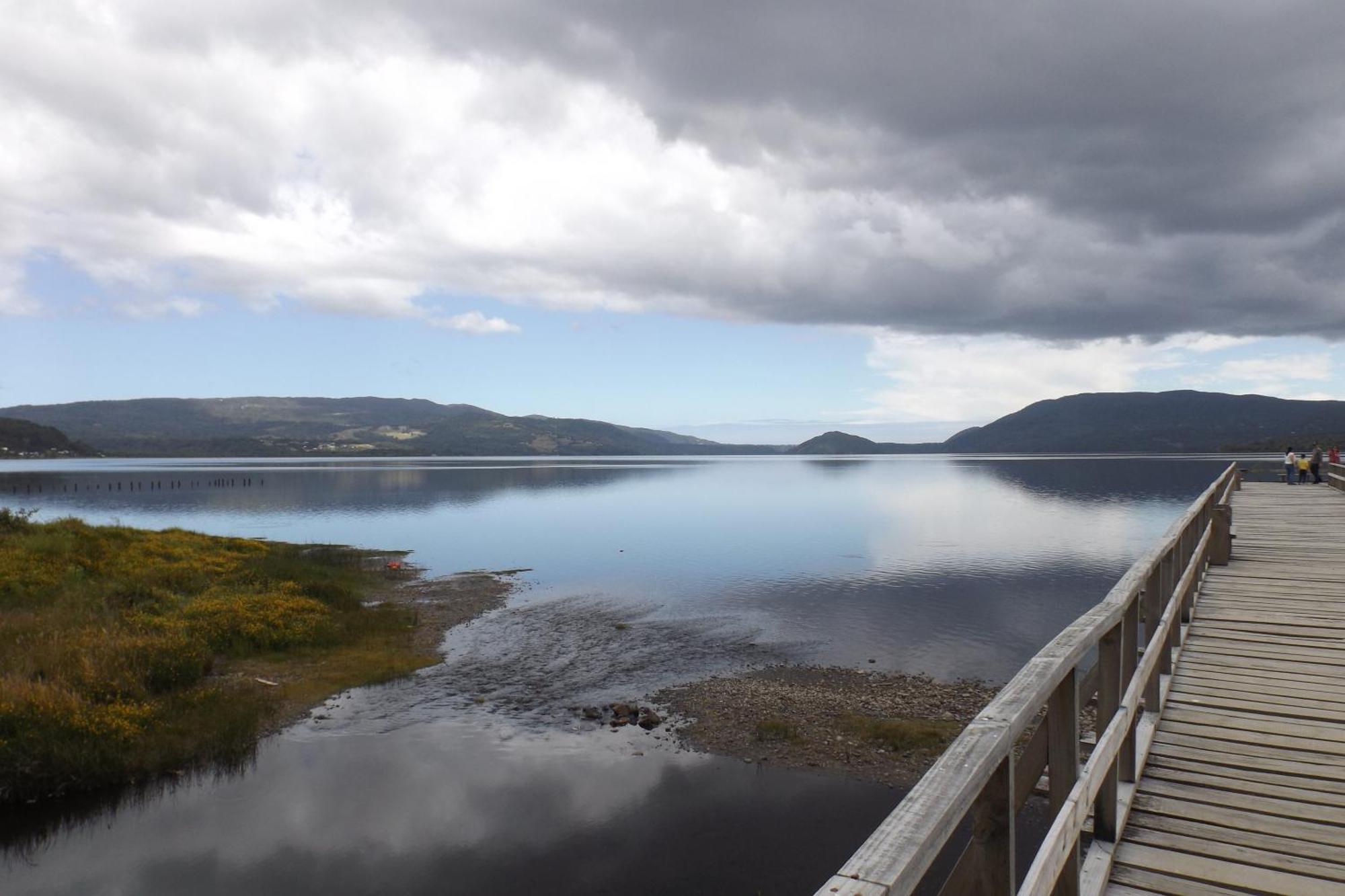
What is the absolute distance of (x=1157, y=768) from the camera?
716 centimetres

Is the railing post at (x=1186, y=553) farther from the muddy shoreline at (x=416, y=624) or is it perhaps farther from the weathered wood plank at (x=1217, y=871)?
the muddy shoreline at (x=416, y=624)

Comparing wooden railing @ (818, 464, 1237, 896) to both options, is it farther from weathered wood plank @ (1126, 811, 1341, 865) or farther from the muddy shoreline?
the muddy shoreline

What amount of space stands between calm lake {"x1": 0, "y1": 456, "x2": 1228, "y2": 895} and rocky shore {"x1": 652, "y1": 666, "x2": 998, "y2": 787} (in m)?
0.85

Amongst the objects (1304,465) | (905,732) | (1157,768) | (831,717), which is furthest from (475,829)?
(1304,465)

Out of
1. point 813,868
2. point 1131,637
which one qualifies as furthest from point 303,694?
point 1131,637

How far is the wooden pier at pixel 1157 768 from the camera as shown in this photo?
311 centimetres

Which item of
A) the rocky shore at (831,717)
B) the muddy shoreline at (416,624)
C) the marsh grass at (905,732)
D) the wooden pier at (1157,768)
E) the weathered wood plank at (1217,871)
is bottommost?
the muddy shoreline at (416,624)

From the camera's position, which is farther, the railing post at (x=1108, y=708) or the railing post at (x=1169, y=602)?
the railing post at (x=1169, y=602)

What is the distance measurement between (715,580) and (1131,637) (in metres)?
37.2

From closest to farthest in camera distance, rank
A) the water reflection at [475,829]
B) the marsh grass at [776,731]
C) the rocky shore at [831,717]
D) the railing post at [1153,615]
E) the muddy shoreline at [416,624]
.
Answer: the railing post at [1153,615] < the water reflection at [475,829] < the rocky shore at [831,717] < the marsh grass at [776,731] < the muddy shoreline at [416,624]

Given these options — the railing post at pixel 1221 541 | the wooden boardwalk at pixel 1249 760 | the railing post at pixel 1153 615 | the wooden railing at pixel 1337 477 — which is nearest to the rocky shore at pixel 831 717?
the railing post at pixel 1221 541

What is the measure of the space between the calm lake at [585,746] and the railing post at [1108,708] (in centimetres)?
859

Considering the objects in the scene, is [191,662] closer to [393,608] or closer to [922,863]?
[393,608]

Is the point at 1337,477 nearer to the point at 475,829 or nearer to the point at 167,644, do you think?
the point at 475,829
